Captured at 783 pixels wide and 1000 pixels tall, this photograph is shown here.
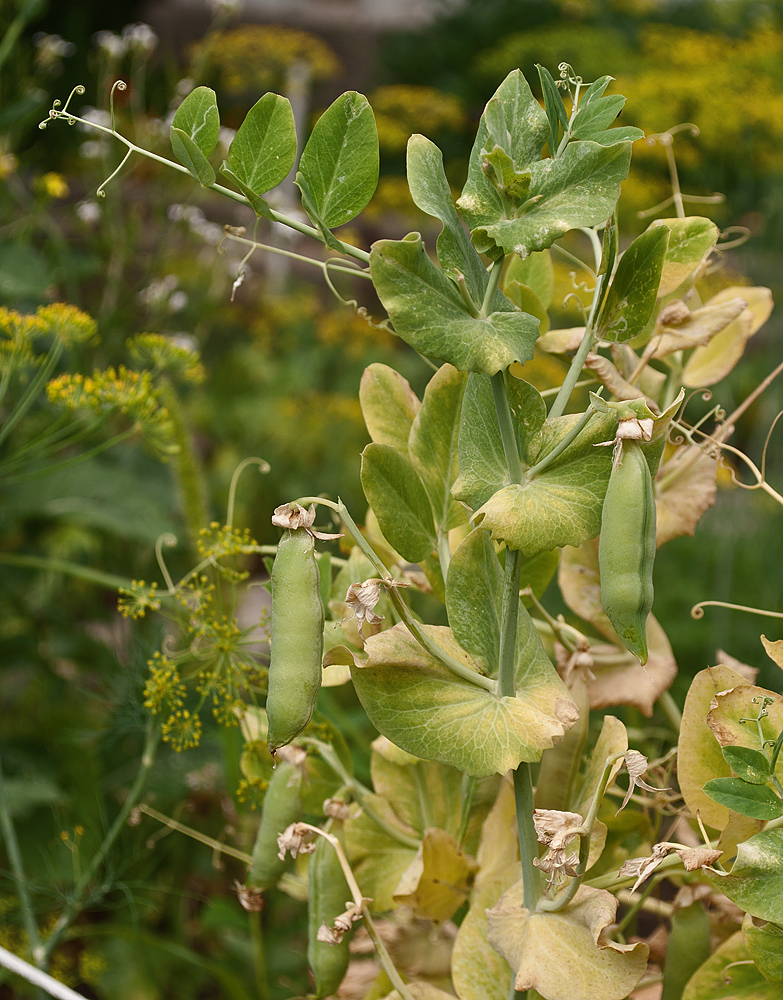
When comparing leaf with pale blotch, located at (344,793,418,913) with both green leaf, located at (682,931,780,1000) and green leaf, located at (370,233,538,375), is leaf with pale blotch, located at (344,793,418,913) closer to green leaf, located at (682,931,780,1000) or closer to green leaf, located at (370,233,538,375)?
green leaf, located at (682,931,780,1000)

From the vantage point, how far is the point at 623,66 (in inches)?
174

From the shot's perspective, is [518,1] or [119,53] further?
[518,1]

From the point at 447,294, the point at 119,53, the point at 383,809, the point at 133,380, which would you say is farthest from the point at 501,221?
the point at 119,53

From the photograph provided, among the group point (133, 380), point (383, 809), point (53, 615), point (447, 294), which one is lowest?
point (53, 615)

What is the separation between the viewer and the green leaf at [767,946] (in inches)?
14.6

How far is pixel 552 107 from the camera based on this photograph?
0.35 m

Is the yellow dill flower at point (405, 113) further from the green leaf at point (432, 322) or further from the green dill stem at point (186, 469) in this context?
the green leaf at point (432, 322)

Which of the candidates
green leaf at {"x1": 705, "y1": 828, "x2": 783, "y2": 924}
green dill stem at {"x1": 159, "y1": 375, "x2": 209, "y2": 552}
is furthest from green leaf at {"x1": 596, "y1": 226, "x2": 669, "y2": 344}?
green dill stem at {"x1": 159, "y1": 375, "x2": 209, "y2": 552}

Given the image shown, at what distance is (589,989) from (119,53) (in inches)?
58.2

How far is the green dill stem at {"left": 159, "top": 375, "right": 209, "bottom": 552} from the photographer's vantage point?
0.78 m

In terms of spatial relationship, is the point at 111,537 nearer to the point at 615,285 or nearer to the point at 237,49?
the point at 615,285

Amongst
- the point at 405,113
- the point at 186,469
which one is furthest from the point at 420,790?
the point at 405,113

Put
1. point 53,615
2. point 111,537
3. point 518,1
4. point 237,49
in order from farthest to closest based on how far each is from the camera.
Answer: point 518,1 < point 237,49 < point 111,537 < point 53,615

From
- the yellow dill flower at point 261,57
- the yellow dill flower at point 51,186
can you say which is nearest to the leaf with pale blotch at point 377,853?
the yellow dill flower at point 51,186
